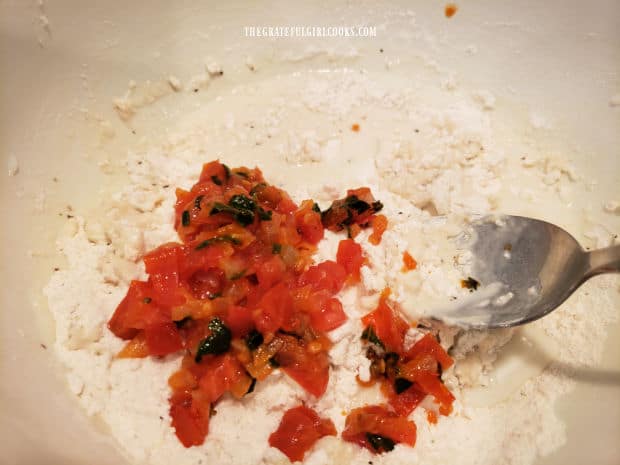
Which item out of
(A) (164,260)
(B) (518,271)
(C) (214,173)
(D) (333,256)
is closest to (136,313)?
(A) (164,260)

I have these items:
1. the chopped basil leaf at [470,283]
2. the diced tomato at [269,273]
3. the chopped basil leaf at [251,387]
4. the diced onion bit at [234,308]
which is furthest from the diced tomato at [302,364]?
the chopped basil leaf at [470,283]

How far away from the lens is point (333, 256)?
2.17 meters

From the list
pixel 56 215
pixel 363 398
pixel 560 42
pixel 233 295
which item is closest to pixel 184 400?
pixel 233 295

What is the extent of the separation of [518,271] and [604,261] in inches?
12.2

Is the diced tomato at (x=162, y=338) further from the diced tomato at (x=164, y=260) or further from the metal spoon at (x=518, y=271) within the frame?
the metal spoon at (x=518, y=271)

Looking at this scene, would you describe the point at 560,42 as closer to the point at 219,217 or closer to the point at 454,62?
the point at 454,62

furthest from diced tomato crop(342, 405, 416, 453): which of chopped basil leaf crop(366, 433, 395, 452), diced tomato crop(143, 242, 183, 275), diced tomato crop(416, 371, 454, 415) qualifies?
diced tomato crop(143, 242, 183, 275)

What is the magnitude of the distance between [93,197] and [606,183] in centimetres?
250

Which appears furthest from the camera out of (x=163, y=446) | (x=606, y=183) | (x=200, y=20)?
(x=200, y=20)

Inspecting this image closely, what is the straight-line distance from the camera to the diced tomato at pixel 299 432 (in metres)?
1.82

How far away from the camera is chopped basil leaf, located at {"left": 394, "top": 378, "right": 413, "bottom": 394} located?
74.7 inches

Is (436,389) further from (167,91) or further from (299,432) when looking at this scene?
(167,91)

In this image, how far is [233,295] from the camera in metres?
1.92

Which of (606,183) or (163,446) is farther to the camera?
Result: (606,183)
